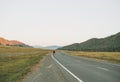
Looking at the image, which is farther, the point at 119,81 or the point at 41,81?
the point at 41,81

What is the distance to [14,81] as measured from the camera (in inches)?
627

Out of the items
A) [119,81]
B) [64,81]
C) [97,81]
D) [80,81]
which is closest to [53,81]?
[64,81]

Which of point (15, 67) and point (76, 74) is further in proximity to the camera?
point (15, 67)

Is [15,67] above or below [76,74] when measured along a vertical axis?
above

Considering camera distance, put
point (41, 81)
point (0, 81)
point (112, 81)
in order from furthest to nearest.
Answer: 1. point (0, 81)
2. point (41, 81)
3. point (112, 81)

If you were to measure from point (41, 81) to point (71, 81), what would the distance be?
6.19ft

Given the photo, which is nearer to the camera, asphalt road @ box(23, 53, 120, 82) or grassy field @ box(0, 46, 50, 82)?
asphalt road @ box(23, 53, 120, 82)

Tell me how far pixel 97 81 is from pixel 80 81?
1.00 m

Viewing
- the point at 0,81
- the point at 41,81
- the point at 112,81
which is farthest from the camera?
the point at 0,81

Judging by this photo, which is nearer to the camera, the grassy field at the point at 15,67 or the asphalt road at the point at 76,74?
the asphalt road at the point at 76,74

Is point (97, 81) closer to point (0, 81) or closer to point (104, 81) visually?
point (104, 81)

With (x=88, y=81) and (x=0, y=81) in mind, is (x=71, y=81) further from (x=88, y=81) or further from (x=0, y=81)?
(x=0, y=81)

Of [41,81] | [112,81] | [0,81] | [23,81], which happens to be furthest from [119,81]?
[0,81]

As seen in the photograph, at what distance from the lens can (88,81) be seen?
47.1 feet
